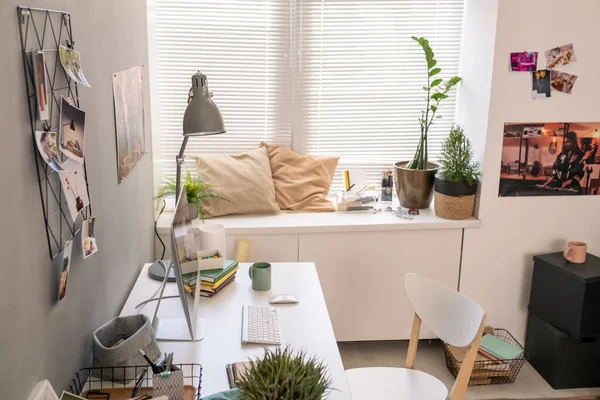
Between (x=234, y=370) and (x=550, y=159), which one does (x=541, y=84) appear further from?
(x=234, y=370)

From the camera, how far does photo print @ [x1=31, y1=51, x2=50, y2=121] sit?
1.27m

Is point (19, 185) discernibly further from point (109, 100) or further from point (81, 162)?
point (109, 100)

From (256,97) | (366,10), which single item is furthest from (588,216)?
(256,97)

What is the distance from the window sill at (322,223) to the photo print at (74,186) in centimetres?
132

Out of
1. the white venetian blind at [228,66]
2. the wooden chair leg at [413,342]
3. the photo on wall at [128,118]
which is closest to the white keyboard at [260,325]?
the wooden chair leg at [413,342]

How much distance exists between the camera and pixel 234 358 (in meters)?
1.78

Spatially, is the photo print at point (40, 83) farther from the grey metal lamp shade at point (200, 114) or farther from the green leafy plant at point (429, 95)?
the green leafy plant at point (429, 95)

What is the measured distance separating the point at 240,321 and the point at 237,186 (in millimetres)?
1189

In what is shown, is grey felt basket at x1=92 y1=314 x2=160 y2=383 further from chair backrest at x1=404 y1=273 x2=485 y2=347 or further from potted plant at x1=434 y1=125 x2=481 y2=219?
potted plant at x1=434 y1=125 x2=481 y2=219

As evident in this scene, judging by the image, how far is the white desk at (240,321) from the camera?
5.68ft

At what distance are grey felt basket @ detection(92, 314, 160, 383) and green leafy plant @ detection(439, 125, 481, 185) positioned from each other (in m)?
1.83

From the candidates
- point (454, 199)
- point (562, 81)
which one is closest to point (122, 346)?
point (454, 199)

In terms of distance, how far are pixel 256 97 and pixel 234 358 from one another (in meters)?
1.87

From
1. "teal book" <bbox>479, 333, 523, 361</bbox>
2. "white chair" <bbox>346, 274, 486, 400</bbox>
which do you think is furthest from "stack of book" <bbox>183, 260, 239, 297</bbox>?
"teal book" <bbox>479, 333, 523, 361</bbox>
